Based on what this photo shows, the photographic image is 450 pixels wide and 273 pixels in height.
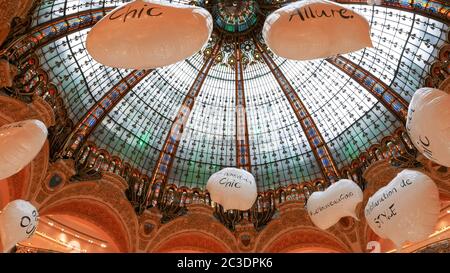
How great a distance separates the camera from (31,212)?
10.3m

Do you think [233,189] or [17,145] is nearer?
[17,145]

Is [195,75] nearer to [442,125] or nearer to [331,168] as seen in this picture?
[331,168]

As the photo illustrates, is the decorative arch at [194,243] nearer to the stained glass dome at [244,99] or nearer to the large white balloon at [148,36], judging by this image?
the stained glass dome at [244,99]

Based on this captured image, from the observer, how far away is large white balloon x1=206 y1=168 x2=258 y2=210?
33.6 feet

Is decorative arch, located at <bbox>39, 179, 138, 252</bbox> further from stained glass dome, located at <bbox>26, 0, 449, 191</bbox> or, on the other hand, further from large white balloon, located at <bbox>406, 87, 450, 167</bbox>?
large white balloon, located at <bbox>406, 87, 450, 167</bbox>

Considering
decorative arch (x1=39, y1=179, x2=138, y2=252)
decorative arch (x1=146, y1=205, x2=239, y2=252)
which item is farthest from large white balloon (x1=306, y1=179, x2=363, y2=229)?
decorative arch (x1=39, y1=179, x2=138, y2=252)

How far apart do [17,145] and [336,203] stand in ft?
27.5

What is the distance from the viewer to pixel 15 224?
30.9 ft

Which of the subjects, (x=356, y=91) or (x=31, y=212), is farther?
(x=356, y=91)

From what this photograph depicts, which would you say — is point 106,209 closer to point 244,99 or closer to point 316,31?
point 244,99

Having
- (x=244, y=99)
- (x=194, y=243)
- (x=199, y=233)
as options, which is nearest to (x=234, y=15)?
(x=244, y=99)
